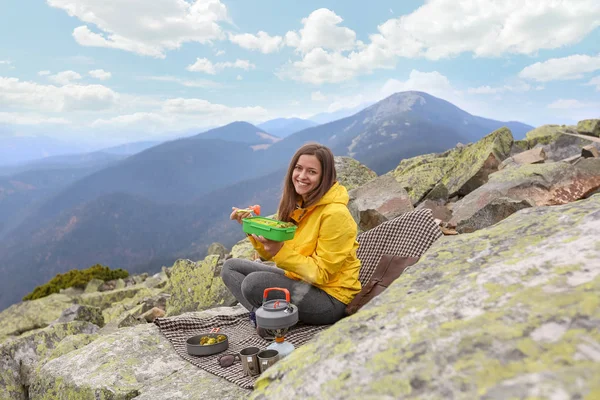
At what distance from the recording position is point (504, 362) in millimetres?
1768

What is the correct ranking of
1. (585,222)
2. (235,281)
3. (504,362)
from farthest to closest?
(235,281), (585,222), (504,362)

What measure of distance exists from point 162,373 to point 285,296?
1914mm

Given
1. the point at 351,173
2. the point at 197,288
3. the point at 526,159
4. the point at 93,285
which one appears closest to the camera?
the point at 197,288

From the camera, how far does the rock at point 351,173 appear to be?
52.0 ft

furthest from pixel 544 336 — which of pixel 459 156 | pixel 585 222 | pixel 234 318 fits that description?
pixel 459 156

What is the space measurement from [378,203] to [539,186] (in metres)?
3.88

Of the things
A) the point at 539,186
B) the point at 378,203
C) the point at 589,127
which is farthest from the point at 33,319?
the point at 589,127

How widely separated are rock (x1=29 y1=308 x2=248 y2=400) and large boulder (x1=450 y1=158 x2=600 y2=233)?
605 centimetres

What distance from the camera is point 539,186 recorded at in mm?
9906

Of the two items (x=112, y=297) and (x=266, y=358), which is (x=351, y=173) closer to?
(x=266, y=358)

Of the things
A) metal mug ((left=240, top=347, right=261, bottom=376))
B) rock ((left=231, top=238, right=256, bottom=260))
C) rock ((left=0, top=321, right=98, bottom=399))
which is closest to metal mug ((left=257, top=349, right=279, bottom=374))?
metal mug ((left=240, top=347, right=261, bottom=376))

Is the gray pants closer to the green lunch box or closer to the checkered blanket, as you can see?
the checkered blanket

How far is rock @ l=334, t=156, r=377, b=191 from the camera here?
15848 mm

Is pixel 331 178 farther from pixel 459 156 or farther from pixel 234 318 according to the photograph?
pixel 459 156
